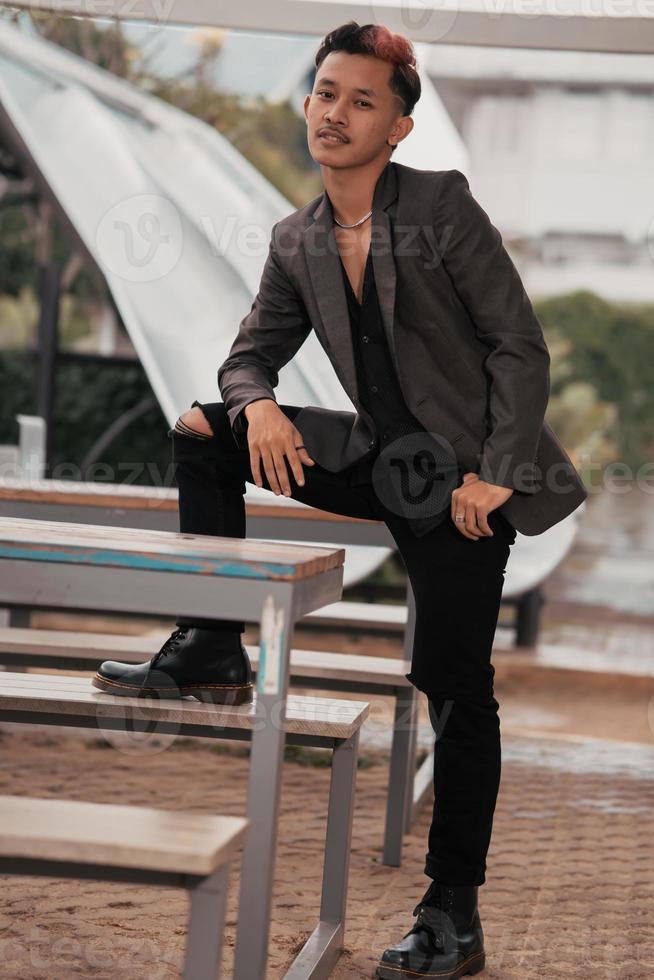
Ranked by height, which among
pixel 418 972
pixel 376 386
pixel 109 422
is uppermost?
pixel 376 386

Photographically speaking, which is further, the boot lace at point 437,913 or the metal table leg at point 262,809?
the boot lace at point 437,913

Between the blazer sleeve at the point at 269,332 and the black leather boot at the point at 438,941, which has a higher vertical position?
the blazer sleeve at the point at 269,332

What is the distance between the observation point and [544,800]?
12.9ft

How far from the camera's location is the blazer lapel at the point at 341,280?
7.24ft

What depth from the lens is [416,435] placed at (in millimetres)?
2271

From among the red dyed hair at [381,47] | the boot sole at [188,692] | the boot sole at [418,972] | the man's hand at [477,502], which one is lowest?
the boot sole at [418,972]

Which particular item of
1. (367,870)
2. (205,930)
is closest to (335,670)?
(367,870)

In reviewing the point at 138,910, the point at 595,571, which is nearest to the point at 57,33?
the point at 595,571

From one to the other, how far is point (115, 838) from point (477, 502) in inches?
36.7

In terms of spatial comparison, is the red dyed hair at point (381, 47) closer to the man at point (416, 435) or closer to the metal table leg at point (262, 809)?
the man at point (416, 435)

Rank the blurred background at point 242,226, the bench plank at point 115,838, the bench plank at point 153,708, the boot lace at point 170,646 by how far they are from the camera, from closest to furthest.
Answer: the bench plank at point 115,838
the bench plank at point 153,708
the boot lace at point 170,646
the blurred background at point 242,226

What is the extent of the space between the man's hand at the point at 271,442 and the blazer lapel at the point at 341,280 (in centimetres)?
14

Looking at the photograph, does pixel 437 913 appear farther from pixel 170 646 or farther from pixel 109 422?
pixel 109 422

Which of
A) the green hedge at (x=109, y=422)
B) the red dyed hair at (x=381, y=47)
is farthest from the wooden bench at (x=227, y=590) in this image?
the green hedge at (x=109, y=422)
